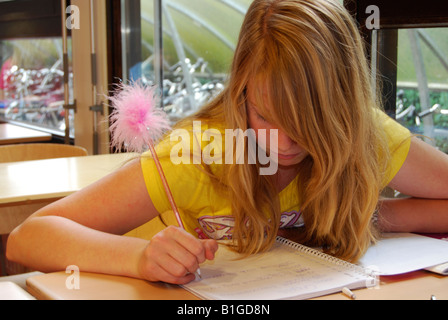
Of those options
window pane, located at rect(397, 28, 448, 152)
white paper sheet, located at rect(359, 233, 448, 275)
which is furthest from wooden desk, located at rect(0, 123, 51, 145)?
white paper sheet, located at rect(359, 233, 448, 275)

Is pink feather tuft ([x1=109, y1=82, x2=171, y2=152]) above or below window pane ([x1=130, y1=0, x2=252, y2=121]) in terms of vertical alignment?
below

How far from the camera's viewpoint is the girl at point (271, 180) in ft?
3.09

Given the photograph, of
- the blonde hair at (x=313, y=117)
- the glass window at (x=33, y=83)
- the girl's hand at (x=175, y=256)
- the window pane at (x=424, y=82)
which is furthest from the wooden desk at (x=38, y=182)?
the glass window at (x=33, y=83)

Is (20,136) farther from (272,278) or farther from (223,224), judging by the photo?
(272,278)

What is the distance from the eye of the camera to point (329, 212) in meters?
1.05

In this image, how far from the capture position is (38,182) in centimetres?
182

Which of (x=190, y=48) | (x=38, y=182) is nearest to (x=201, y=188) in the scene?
(x=38, y=182)

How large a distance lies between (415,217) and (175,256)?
0.59 metres

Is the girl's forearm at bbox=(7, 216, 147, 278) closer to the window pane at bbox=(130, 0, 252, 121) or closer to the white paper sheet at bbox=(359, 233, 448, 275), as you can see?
the white paper sheet at bbox=(359, 233, 448, 275)

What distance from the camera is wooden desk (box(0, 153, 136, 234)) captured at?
1630mm

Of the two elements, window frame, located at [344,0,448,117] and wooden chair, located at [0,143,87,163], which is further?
wooden chair, located at [0,143,87,163]

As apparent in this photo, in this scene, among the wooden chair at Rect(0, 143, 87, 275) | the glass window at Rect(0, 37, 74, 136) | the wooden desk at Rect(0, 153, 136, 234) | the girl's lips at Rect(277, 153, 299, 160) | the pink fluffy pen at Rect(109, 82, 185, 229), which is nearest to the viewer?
the pink fluffy pen at Rect(109, 82, 185, 229)

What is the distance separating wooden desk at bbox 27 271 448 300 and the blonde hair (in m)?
0.13
